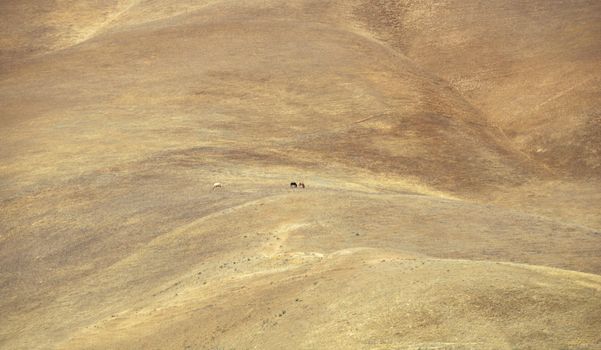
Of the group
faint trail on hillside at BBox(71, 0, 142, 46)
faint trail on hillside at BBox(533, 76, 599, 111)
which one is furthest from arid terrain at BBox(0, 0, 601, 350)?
faint trail on hillside at BBox(71, 0, 142, 46)

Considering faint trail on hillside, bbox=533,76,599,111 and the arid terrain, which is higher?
the arid terrain

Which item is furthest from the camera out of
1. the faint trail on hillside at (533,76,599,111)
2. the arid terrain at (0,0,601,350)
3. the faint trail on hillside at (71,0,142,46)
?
the faint trail on hillside at (71,0,142,46)

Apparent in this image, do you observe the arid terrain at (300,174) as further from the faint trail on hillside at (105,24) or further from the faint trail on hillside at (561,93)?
the faint trail on hillside at (105,24)

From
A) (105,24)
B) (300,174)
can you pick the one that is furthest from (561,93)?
(105,24)

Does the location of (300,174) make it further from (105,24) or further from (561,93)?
(105,24)

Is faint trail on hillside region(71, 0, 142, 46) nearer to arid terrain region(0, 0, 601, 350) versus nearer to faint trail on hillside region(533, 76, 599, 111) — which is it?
arid terrain region(0, 0, 601, 350)

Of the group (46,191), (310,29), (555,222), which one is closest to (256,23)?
(310,29)

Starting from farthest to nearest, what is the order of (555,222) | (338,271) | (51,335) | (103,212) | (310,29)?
(310,29), (103,212), (555,222), (51,335), (338,271)

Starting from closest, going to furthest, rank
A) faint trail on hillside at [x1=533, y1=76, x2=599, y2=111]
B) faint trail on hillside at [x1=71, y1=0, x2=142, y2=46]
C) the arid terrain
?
1. the arid terrain
2. faint trail on hillside at [x1=533, y1=76, x2=599, y2=111]
3. faint trail on hillside at [x1=71, y1=0, x2=142, y2=46]

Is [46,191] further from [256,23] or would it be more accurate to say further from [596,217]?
[256,23]
